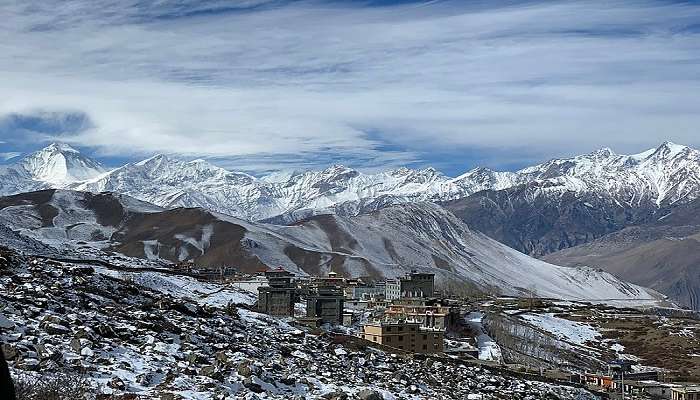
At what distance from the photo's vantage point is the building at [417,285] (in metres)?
161

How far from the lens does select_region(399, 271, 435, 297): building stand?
529ft

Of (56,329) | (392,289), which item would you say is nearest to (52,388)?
(56,329)

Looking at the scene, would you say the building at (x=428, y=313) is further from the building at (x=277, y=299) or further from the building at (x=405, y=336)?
the building at (x=405, y=336)

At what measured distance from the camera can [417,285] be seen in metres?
166

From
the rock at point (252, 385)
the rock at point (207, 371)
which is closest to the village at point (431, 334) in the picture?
the rock at point (252, 385)

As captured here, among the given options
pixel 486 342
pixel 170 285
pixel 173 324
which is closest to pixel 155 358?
pixel 173 324

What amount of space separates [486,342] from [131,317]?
75.7 m

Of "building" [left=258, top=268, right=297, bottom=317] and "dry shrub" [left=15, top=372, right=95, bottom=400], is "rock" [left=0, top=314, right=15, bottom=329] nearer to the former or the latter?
"dry shrub" [left=15, top=372, right=95, bottom=400]

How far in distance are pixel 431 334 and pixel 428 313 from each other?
28250mm

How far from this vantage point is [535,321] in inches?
6088

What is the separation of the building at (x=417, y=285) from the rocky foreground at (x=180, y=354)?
94.8m

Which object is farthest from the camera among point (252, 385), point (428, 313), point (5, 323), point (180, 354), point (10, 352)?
point (428, 313)

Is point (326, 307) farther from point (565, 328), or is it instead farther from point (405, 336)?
point (565, 328)

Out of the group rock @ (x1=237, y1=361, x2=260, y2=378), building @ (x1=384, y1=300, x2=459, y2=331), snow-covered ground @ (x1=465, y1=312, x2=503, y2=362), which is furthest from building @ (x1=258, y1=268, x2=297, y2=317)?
rock @ (x1=237, y1=361, x2=260, y2=378)
